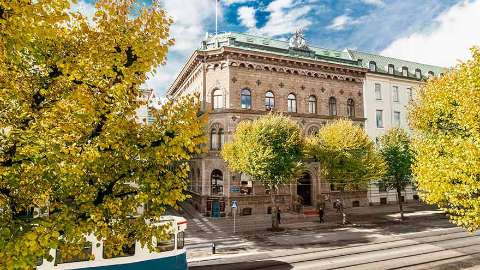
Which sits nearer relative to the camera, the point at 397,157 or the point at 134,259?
the point at 134,259

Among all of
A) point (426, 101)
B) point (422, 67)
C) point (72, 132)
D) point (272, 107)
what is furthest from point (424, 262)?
point (422, 67)

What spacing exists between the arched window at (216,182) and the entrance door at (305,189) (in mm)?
8738

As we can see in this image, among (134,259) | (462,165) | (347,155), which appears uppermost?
(347,155)

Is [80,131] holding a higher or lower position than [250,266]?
higher

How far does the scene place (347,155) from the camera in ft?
89.0

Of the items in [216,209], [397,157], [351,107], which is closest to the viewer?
[397,157]

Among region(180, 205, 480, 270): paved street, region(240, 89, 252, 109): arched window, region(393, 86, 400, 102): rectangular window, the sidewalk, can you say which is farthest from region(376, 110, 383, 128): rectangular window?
region(240, 89, 252, 109): arched window

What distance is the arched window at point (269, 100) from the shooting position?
33438mm

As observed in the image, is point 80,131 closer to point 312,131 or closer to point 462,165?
point 462,165

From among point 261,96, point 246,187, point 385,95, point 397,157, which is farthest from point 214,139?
point 385,95

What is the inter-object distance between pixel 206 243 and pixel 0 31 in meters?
17.1

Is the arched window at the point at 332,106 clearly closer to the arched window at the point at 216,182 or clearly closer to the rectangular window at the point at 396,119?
the rectangular window at the point at 396,119

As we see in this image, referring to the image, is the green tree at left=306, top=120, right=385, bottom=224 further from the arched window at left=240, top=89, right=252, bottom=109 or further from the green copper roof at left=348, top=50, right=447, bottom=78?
the green copper roof at left=348, top=50, right=447, bottom=78

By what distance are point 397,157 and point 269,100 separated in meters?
13.4
